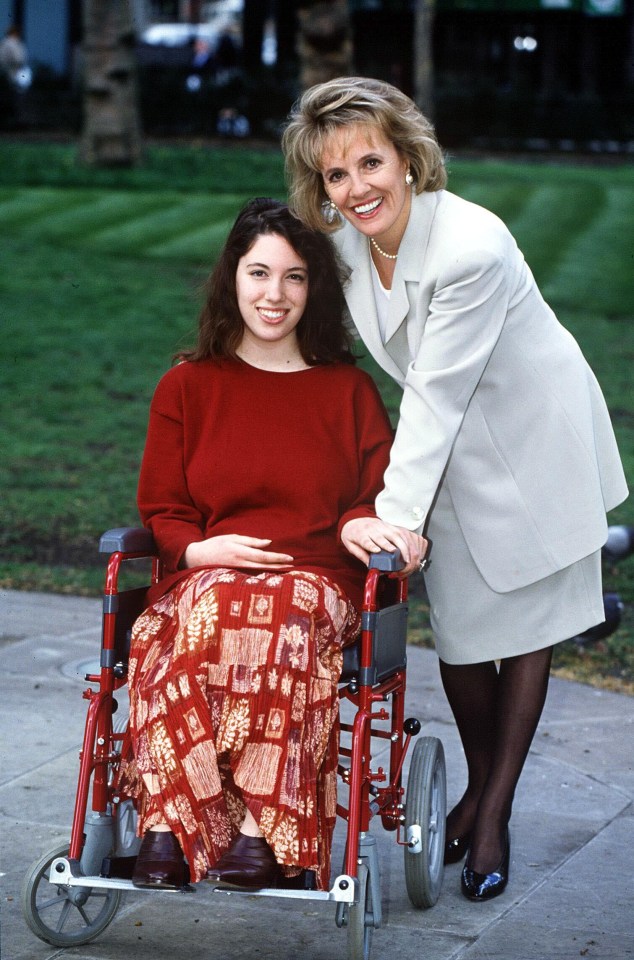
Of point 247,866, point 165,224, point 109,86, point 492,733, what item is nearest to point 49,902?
point 247,866

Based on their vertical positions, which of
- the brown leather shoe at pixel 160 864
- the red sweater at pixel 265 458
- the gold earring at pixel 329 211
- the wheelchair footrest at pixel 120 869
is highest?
the gold earring at pixel 329 211

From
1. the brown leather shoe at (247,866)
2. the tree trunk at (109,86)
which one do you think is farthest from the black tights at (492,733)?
the tree trunk at (109,86)

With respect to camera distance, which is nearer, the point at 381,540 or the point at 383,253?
the point at 381,540

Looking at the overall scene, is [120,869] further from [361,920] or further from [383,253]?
[383,253]

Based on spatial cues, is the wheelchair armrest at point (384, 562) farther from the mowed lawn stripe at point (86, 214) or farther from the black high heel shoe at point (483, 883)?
the mowed lawn stripe at point (86, 214)

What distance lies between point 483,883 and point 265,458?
46.4 inches

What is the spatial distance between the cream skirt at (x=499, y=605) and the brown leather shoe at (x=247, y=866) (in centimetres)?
89

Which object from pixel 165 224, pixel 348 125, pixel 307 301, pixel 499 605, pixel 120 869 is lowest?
pixel 120 869

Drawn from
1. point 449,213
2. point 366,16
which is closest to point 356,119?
point 449,213

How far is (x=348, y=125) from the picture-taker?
3.33m

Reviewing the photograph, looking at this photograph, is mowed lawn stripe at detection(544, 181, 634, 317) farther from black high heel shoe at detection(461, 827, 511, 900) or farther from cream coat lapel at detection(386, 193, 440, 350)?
black high heel shoe at detection(461, 827, 511, 900)

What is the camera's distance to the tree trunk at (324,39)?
1570 cm

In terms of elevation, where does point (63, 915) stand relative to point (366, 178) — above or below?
below

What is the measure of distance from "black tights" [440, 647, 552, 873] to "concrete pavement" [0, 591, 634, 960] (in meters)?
0.13
